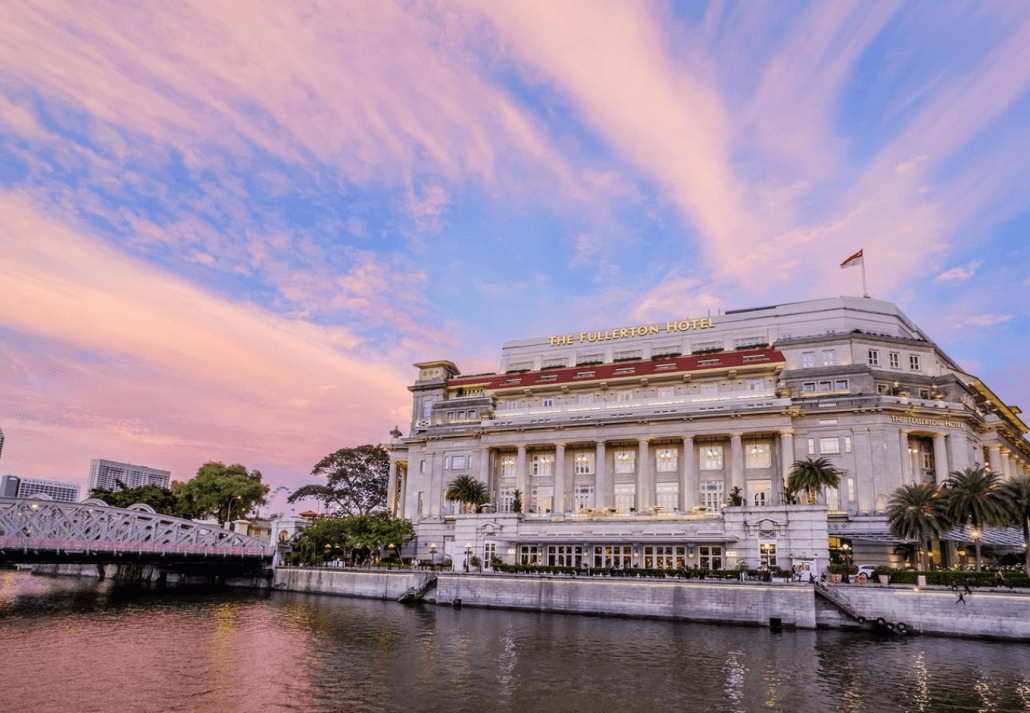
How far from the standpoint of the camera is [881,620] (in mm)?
61531

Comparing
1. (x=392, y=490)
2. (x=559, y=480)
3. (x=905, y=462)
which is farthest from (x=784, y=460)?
(x=392, y=490)

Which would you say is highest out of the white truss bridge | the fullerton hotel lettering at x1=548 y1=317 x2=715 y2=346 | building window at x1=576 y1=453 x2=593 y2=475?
the fullerton hotel lettering at x1=548 y1=317 x2=715 y2=346

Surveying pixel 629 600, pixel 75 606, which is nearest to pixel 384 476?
pixel 75 606

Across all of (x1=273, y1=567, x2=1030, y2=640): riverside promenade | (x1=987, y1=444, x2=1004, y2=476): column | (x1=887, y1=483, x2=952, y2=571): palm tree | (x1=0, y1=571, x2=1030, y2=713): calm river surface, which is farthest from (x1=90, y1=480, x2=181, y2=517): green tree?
(x1=987, y1=444, x2=1004, y2=476): column

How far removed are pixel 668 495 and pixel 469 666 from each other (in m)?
60.5

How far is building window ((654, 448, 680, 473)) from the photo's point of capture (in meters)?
101

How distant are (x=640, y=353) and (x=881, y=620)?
194ft

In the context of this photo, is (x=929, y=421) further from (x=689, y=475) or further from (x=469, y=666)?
(x=469, y=666)

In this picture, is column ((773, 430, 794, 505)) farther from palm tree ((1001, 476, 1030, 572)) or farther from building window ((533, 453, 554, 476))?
building window ((533, 453, 554, 476))

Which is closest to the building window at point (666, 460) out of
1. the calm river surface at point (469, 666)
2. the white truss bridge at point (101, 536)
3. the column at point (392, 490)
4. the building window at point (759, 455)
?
the building window at point (759, 455)

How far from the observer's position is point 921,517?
68.6 metres

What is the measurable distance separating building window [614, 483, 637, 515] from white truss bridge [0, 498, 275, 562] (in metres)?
50.7

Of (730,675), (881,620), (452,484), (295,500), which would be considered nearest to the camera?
(730,675)

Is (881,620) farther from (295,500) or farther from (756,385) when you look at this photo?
(295,500)
